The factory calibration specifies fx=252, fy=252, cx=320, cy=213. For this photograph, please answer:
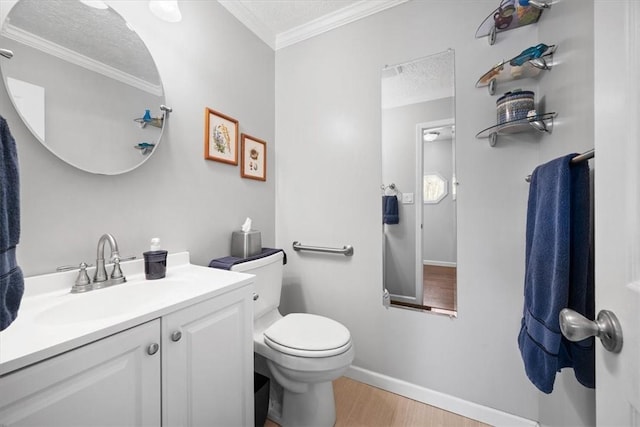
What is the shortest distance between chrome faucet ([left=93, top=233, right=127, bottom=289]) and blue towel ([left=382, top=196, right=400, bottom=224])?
1.33 metres

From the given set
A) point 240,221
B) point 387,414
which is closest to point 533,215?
point 387,414

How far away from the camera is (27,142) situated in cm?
84

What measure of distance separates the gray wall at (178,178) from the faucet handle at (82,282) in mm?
76

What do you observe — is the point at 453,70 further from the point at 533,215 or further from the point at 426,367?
the point at 426,367

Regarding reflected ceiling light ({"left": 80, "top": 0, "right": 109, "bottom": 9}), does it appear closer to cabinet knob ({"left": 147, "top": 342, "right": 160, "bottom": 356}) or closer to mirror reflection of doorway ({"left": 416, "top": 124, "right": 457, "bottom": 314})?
cabinet knob ({"left": 147, "top": 342, "right": 160, "bottom": 356})

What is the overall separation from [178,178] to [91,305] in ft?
2.14

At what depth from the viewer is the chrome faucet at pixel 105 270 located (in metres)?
0.94

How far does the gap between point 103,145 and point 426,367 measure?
195cm

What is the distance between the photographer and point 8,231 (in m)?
0.44

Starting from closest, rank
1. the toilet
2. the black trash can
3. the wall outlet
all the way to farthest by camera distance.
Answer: the toilet, the black trash can, the wall outlet

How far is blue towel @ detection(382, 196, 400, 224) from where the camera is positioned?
5.11 feet

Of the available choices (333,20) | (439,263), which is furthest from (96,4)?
(439,263)

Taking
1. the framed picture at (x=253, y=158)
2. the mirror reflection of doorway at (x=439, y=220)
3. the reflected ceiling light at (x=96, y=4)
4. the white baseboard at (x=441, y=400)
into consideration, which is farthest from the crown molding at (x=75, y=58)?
the white baseboard at (x=441, y=400)

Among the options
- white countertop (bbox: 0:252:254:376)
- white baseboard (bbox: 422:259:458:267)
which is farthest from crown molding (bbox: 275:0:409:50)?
white countertop (bbox: 0:252:254:376)
